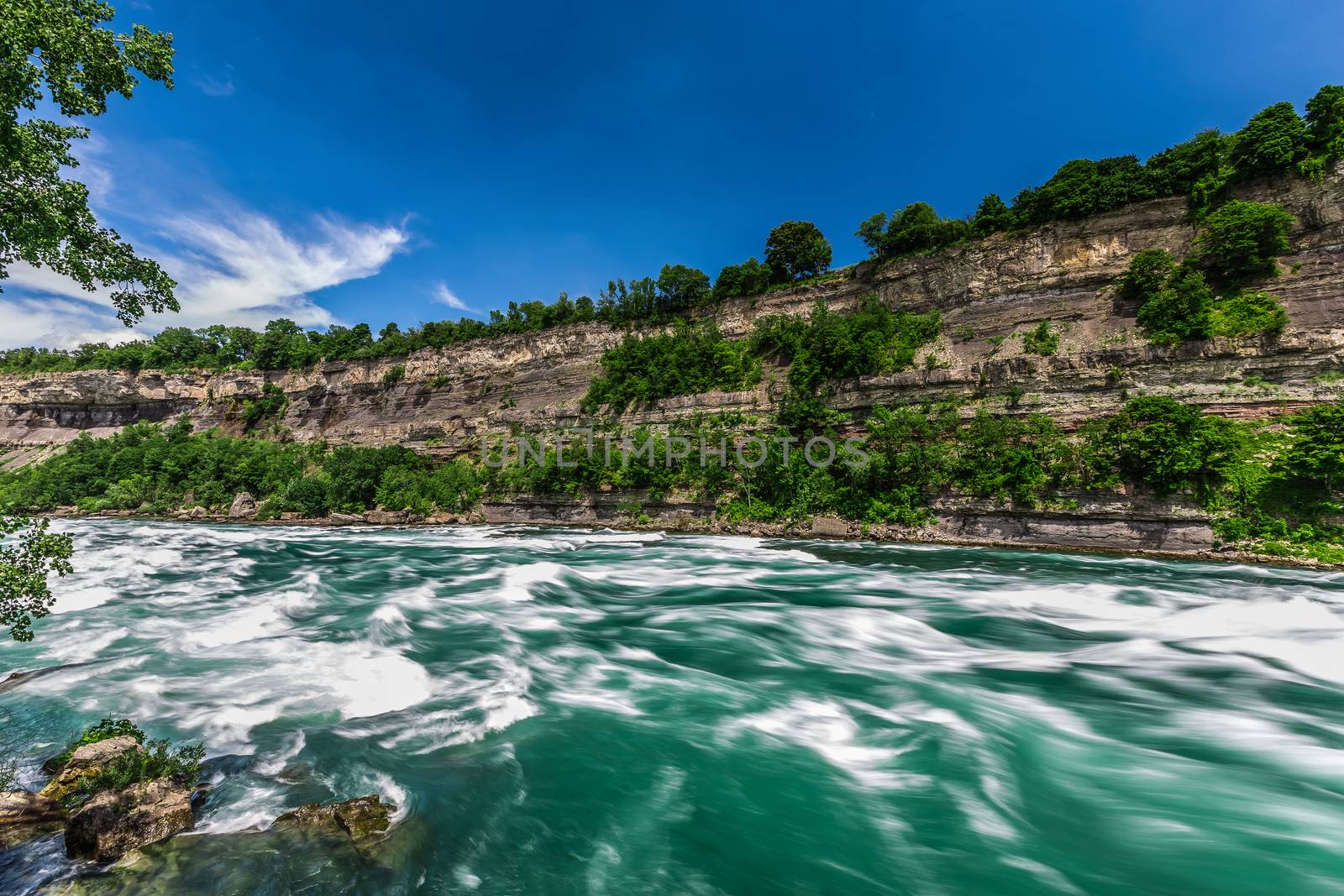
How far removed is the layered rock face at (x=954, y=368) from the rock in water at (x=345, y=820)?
28.4 meters

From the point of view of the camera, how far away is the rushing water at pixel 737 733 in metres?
3.53

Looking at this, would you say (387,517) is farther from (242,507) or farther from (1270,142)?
(1270,142)

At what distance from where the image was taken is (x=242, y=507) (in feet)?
138

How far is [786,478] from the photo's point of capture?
2775 cm

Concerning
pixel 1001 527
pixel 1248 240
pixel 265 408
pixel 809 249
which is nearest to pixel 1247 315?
pixel 1248 240

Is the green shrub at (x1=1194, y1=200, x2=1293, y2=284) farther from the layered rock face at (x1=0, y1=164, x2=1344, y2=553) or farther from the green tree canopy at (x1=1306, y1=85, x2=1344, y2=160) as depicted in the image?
the green tree canopy at (x1=1306, y1=85, x2=1344, y2=160)

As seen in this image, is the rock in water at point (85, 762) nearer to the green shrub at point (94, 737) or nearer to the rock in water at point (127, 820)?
the green shrub at point (94, 737)

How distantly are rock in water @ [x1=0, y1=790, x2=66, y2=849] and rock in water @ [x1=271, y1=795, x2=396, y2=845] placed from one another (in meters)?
1.43

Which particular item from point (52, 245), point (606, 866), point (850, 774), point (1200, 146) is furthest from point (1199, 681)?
point (1200, 146)

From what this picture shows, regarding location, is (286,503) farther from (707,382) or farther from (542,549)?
(707,382)

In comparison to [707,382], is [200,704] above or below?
below

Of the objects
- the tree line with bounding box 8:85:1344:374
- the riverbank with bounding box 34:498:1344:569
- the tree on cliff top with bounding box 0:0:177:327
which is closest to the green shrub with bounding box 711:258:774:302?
the tree line with bounding box 8:85:1344:374

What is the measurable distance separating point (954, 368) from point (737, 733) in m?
27.9

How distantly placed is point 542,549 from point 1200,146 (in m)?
43.5
